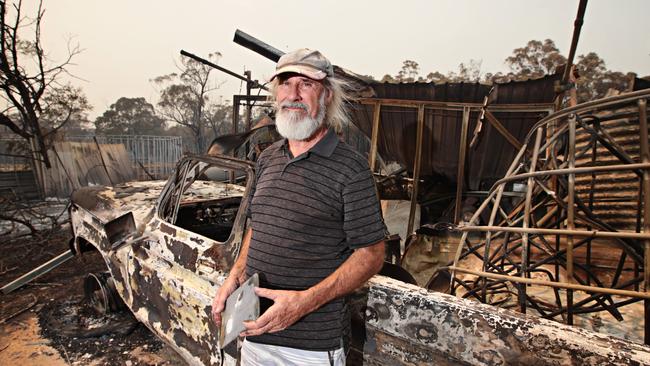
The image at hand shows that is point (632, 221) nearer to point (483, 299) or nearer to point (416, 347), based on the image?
point (483, 299)

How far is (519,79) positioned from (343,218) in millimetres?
3847

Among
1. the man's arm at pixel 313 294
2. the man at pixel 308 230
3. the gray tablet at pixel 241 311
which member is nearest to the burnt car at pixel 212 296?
the man at pixel 308 230

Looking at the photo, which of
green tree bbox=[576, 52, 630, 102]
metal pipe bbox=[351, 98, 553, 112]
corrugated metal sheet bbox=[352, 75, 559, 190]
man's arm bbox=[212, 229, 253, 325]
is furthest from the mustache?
green tree bbox=[576, 52, 630, 102]

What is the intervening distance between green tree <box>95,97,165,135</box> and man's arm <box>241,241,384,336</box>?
3653cm

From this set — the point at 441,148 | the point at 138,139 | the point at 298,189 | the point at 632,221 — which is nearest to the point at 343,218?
the point at 298,189

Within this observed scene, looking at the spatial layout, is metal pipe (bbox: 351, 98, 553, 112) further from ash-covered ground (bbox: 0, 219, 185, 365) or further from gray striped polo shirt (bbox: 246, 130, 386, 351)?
ash-covered ground (bbox: 0, 219, 185, 365)

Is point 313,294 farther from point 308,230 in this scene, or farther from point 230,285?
point 230,285

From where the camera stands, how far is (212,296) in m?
2.06

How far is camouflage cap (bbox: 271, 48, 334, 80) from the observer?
143cm

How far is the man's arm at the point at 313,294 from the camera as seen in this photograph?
4.03ft

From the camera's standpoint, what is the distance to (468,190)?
548 centimetres

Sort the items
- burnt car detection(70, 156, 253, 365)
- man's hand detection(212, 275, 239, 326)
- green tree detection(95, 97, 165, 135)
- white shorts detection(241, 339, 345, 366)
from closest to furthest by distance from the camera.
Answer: white shorts detection(241, 339, 345, 366) < man's hand detection(212, 275, 239, 326) < burnt car detection(70, 156, 253, 365) < green tree detection(95, 97, 165, 135)

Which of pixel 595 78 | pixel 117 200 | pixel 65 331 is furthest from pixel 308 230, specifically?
pixel 595 78

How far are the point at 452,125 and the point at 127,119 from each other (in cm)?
3882
